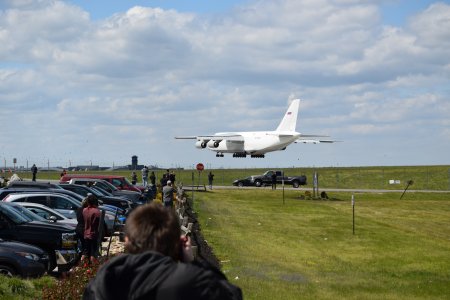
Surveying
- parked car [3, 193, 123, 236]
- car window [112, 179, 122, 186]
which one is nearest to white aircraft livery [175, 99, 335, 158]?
car window [112, 179, 122, 186]

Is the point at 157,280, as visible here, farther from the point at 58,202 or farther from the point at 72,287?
the point at 58,202

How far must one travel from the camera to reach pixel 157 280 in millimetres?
3840

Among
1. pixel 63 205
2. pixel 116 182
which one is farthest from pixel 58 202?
pixel 116 182

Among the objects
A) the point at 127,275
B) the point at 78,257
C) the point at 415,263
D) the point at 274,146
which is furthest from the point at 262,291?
the point at 274,146

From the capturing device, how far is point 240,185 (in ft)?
254

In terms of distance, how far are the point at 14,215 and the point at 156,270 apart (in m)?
12.9

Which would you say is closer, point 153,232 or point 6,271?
point 153,232

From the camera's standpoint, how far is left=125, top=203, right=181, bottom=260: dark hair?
4055 millimetres

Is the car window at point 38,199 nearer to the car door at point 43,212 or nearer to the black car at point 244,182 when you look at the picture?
the car door at point 43,212

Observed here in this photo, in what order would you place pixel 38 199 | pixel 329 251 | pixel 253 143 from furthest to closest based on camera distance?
pixel 253 143, pixel 329 251, pixel 38 199

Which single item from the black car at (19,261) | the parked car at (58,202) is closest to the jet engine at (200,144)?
the parked car at (58,202)

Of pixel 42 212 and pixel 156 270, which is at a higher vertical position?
pixel 156 270

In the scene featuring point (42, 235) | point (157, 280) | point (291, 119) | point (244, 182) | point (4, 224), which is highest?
point (291, 119)

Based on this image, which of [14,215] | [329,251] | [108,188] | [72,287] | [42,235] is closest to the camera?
[72,287]
